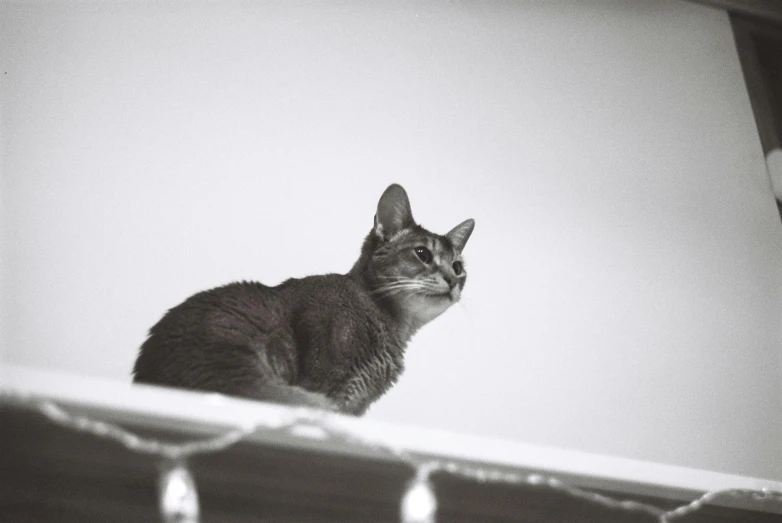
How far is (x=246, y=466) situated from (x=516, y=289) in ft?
2.68

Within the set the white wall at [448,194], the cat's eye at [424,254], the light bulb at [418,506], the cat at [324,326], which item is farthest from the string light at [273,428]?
the cat's eye at [424,254]

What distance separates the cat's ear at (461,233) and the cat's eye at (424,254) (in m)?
0.08

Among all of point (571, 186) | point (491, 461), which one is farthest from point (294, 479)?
point (571, 186)

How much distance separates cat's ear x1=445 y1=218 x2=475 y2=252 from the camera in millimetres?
1371

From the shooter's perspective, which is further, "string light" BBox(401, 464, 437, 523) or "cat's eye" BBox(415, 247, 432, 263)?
"cat's eye" BBox(415, 247, 432, 263)

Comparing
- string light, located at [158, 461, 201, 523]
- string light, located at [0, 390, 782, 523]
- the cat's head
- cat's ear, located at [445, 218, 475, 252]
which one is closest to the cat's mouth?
the cat's head

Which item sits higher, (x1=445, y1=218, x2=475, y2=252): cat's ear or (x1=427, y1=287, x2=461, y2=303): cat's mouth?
(x1=445, y1=218, x2=475, y2=252): cat's ear

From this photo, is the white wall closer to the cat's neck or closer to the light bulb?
the cat's neck

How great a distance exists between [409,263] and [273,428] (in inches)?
23.6

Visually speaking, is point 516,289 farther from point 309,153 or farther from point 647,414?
point 309,153

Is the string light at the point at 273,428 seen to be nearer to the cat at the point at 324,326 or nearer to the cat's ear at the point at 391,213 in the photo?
the cat at the point at 324,326

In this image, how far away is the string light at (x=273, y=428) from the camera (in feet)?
2.13

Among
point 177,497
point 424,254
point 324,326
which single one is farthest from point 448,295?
point 177,497

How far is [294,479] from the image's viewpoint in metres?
0.78
